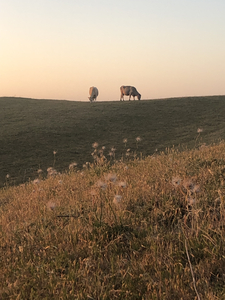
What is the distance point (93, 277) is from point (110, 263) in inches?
10.2

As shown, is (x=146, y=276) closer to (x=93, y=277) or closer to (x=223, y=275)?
(x=93, y=277)

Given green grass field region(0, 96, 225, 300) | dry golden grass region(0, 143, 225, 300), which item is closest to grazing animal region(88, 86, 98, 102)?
green grass field region(0, 96, 225, 300)

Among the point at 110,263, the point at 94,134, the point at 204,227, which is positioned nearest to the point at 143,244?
the point at 110,263

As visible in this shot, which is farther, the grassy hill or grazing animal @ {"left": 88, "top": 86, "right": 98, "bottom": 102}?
grazing animal @ {"left": 88, "top": 86, "right": 98, "bottom": 102}

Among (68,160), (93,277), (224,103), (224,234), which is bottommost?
(68,160)

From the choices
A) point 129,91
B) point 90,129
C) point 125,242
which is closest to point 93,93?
point 129,91

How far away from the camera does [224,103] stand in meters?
34.8

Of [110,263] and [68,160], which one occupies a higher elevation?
[110,263]

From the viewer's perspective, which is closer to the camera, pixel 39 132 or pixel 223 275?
pixel 223 275

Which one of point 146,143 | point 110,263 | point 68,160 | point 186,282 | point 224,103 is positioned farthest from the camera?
point 224,103

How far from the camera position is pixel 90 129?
2698cm

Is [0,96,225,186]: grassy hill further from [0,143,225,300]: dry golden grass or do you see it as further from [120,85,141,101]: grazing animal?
[0,143,225,300]: dry golden grass

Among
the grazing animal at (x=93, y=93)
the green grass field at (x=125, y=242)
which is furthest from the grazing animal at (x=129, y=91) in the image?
the green grass field at (x=125, y=242)

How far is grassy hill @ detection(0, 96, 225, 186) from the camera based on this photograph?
1923 cm
